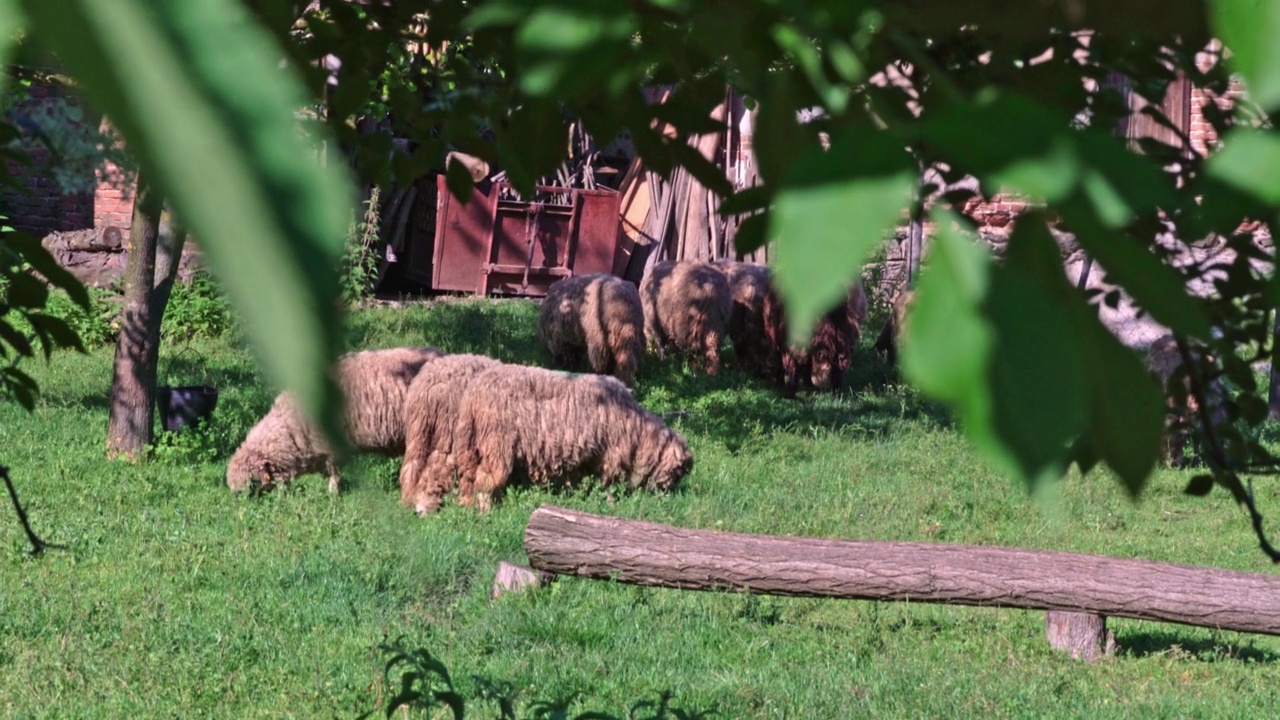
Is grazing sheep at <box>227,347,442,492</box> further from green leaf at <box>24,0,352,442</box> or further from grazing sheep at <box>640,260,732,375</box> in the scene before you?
green leaf at <box>24,0,352,442</box>

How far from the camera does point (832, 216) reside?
44 cm

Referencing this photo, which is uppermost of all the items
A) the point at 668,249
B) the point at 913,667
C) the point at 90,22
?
the point at 668,249

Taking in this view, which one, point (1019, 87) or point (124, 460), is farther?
point (124, 460)

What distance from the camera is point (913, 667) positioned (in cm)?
616

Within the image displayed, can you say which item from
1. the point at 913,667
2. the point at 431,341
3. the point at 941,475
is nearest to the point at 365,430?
the point at 913,667

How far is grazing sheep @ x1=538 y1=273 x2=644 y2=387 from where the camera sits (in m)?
12.6

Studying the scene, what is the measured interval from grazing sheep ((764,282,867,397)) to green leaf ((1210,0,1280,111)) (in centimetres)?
1234

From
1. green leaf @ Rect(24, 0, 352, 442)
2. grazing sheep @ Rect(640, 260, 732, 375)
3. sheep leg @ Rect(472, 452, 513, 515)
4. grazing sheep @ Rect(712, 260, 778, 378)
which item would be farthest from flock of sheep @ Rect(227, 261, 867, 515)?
green leaf @ Rect(24, 0, 352, 442)

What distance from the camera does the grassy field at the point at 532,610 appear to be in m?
5.50

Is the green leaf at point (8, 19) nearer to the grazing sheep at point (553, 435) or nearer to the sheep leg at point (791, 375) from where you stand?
the grazing sheep at point (553, 435)

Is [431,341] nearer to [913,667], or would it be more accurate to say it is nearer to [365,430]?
[365,430]

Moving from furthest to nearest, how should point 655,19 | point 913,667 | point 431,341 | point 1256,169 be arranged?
point 431,341 < point 913,667 < point 655,19 < point 1256,169

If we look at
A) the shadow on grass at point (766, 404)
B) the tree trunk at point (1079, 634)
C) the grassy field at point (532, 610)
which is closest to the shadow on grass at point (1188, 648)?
the grassy field at point (532, 610)

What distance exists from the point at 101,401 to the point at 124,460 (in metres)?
2.53
